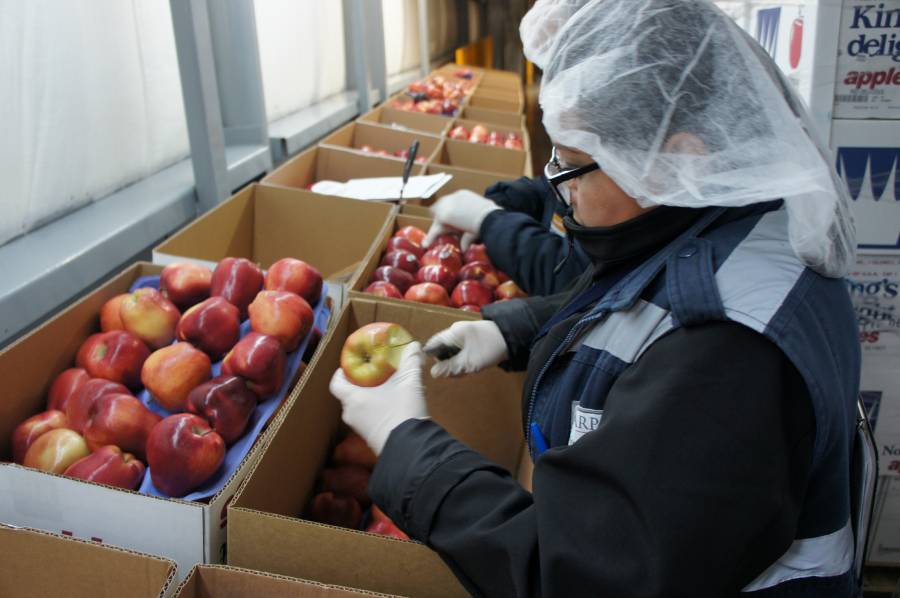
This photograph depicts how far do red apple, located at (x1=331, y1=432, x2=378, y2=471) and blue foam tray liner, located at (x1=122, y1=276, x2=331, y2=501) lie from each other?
0.24m

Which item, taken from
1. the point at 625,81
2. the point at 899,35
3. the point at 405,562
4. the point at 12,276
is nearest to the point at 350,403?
the point at 405,562

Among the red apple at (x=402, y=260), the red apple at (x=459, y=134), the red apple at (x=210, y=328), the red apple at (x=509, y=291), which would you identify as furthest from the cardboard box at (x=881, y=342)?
the red apple at (x=459, y=134)

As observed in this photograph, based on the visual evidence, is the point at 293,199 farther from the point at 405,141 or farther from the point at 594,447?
the point at 594,447

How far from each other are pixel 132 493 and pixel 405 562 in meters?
0.48

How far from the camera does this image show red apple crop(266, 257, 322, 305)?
184 centimetres

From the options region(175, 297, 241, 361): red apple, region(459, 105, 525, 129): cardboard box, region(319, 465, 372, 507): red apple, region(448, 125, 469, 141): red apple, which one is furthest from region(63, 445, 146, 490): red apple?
region(459, 105, 525, 129): cardboard box

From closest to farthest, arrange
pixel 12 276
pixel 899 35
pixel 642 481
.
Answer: pixel 642 481 < pixel 12 276 < pixel 899 35

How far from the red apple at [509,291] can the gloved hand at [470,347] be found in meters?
0.64

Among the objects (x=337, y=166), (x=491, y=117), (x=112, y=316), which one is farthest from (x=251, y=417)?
(x=491, y=117)

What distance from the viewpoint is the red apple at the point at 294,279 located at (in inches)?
72.4

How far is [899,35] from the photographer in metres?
1.92

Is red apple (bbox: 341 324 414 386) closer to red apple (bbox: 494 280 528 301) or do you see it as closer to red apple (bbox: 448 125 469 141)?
red apple (bbox: 494 280 528 301)

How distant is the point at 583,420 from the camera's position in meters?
0.90

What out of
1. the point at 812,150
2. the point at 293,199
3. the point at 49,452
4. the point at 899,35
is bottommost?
the point at 49,452
